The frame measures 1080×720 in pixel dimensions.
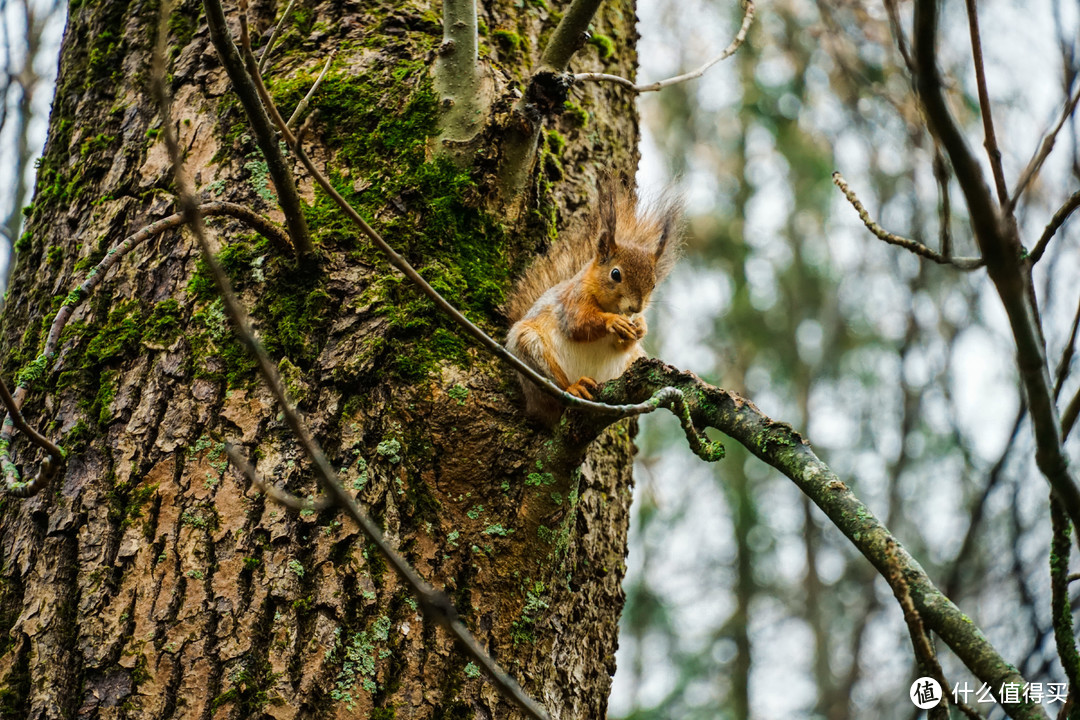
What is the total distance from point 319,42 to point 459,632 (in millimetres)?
1673

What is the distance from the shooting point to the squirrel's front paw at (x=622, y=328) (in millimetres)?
2512

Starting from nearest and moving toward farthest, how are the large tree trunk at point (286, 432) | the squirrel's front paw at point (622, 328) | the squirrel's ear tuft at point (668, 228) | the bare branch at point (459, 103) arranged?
the large tree trunk at point (286, 432)
the bare branch at point (459, 103)
the squirrel's front paw at point (622, 328)
the squirrel's ear tuft at point (668, 228)

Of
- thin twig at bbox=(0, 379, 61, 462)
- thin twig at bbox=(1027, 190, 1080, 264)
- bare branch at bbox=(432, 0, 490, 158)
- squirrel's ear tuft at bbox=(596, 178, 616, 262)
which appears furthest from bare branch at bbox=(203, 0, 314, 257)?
thin twig at bbox=(1027, 190, 1080, 264)

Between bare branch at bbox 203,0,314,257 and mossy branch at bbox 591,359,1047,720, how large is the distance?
65cm

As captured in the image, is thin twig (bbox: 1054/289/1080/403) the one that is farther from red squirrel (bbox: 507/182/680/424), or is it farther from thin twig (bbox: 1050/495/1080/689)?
red squirrel (bbox: 507/182/680/424)

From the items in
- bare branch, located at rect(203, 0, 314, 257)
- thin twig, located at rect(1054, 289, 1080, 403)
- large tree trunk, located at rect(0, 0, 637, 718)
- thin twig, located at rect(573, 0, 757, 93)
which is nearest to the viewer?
thin twig, located at rect(1054, 289, 1080, 403)

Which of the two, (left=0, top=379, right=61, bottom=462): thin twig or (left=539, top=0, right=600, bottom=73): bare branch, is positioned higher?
(left=539, top=0, right=600, bottom=73): bare branch

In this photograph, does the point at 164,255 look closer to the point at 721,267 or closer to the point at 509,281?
the point at 509,281

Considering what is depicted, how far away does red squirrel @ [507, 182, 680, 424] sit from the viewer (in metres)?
2.24

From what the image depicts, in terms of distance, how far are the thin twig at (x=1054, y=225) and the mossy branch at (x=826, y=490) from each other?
0.40 meters

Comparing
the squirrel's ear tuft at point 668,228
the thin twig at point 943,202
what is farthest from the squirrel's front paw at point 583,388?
the thin twig at point 943,202

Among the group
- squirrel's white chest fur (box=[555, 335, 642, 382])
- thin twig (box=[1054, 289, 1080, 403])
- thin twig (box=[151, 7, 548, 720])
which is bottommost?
thin twig (box=[151, 7, 548, 720])

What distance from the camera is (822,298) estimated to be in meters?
7.77

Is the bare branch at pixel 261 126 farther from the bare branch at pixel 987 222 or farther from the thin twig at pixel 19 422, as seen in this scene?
the bare branch at pixel 987 222
